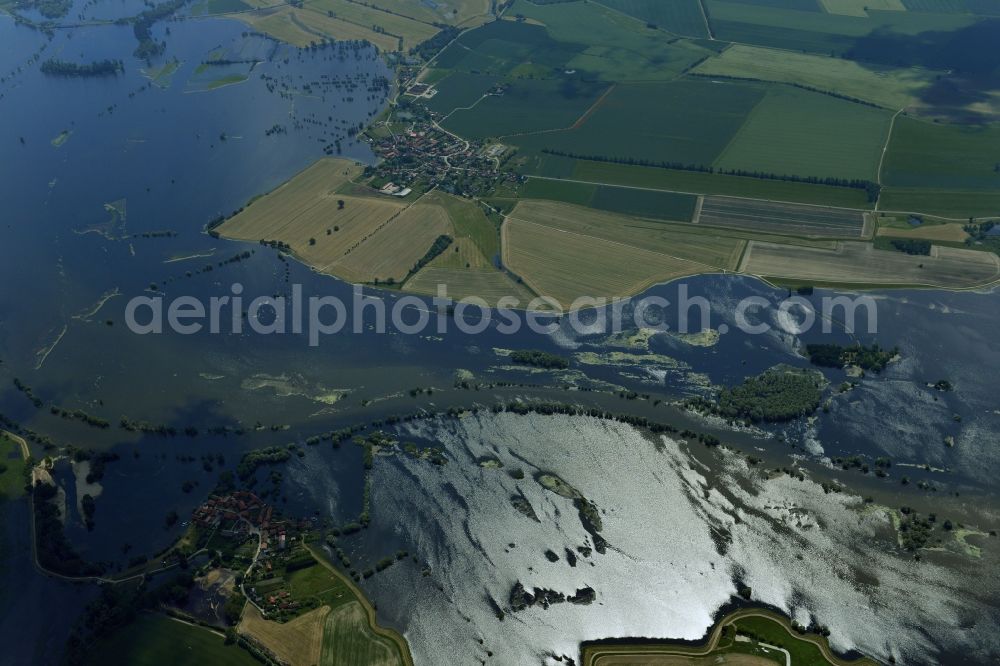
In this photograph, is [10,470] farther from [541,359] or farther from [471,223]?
[471,223]

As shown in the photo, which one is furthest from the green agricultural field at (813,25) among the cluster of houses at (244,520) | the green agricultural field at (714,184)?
the cluster of houses at (244,520)

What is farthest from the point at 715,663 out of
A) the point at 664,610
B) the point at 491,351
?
the point at 491,351

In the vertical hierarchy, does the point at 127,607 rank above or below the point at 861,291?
below

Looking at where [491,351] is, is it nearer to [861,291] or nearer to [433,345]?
[433,345]

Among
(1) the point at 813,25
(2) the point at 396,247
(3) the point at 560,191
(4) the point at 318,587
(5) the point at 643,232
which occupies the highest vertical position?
(1) the point at 813,25

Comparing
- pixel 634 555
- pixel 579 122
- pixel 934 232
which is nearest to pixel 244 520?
pixel 634 555
